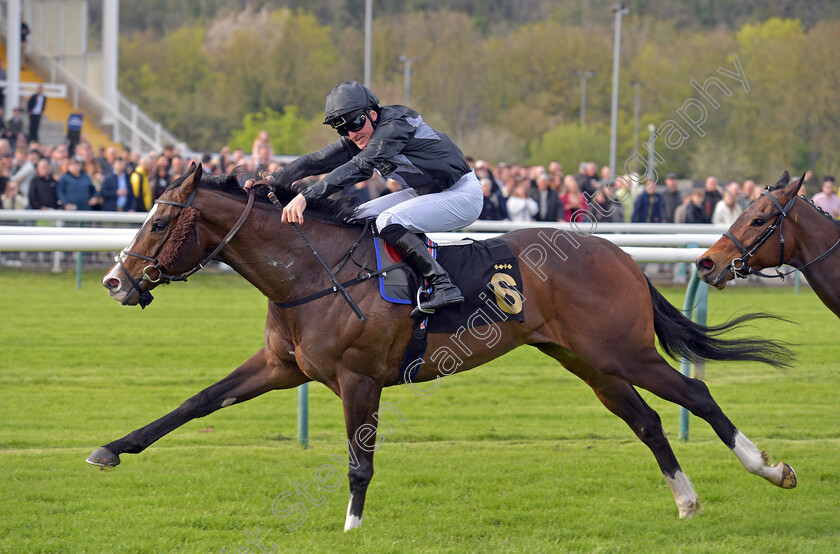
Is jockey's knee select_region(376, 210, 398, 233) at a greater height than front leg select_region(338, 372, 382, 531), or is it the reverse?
jockey's knee select_region(376, 210, 398, 233)

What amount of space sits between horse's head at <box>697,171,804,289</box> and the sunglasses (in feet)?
6.38

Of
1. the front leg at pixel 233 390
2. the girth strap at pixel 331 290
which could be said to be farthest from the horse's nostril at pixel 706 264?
the front leg at pixel 233 390

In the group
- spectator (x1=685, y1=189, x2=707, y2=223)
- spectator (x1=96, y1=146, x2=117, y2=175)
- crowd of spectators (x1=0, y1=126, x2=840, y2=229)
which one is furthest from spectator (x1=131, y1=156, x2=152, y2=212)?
spectator (x1=685, y1=189, x2=707, y2=223)

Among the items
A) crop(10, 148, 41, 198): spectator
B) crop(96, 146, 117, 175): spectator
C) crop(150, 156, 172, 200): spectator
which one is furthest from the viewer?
crop(96, 146, 117, 175): spectator

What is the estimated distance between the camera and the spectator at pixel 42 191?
12.8 meters

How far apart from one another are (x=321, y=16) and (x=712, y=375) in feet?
171

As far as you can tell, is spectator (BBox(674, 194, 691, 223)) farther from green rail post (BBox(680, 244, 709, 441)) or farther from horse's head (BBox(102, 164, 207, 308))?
horse's head (BBox(102, 164, 207, 308))

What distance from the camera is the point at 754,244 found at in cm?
511

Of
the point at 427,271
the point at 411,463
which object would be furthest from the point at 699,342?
the point at 411,463

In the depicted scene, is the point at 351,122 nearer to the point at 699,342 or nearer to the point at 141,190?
the point at 699,342

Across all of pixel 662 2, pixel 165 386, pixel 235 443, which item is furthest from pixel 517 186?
pixel 662 2

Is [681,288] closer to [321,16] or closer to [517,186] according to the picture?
[517,186]

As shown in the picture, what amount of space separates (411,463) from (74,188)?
9.04 meters

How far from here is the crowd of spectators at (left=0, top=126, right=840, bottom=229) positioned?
1292 centimetres
